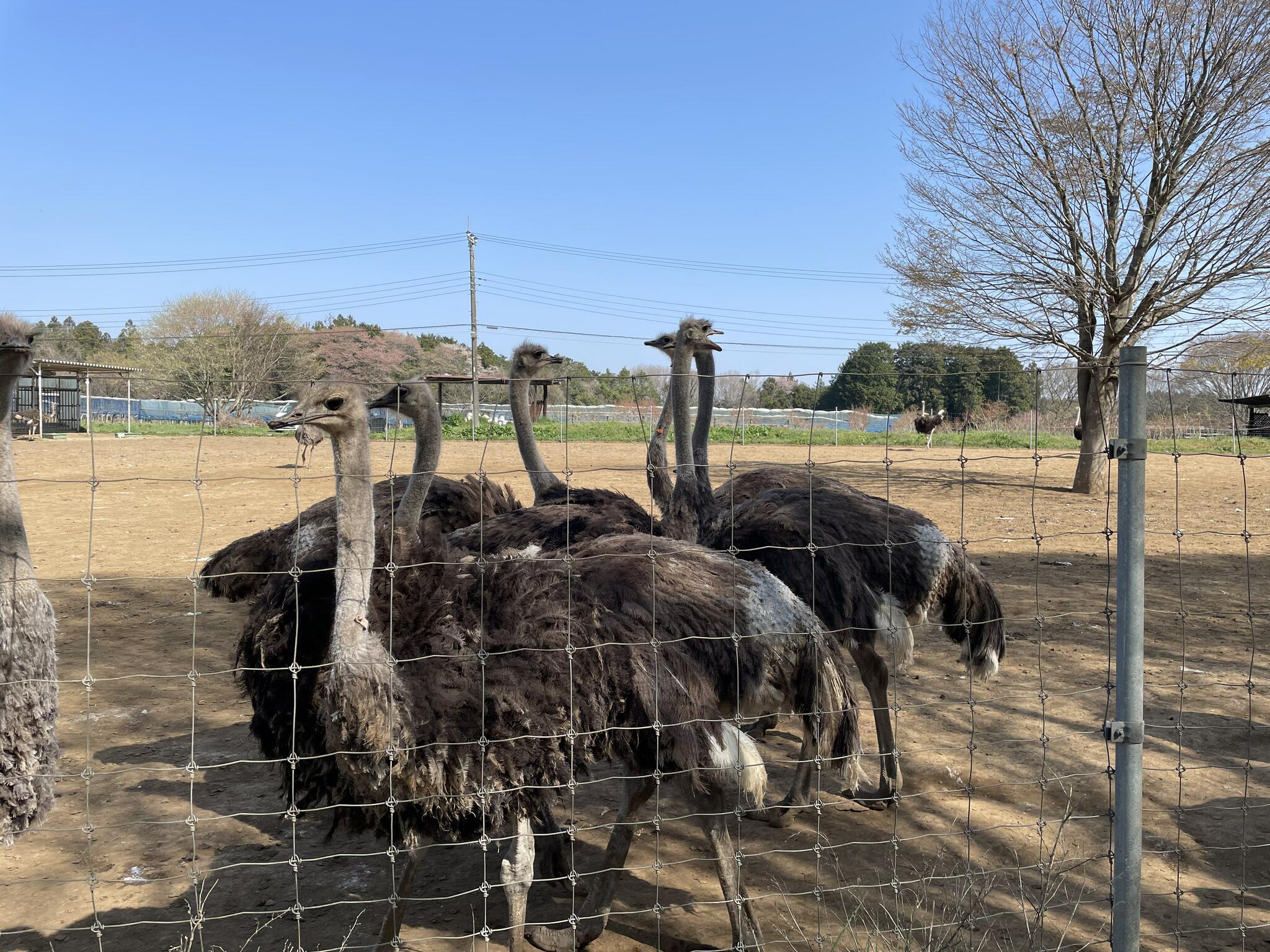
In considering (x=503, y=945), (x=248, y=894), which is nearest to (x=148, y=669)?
(x=248, y=894)

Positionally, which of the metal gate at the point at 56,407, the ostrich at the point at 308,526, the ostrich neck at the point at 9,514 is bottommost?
the ostrich at the point at 308,526

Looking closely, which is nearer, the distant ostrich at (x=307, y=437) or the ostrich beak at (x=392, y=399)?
the distant ostrich at (x=307, y=437)

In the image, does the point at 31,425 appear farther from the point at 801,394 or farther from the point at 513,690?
the point at 513,690

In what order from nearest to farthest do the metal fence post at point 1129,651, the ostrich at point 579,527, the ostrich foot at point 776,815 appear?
the metal fence post at point 1129,651
the ostrich at point 579,527
the ostrich foot at point 776,815

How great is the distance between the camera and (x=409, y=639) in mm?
2994

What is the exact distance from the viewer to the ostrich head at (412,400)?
12.7 feet

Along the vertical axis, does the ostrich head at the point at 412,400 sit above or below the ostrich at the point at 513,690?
above

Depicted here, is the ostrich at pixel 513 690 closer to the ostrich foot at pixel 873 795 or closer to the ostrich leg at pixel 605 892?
the ostrich leg at pixel 605 892

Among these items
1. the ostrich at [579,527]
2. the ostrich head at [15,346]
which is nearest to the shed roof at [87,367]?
the ostrich head at [15,346]

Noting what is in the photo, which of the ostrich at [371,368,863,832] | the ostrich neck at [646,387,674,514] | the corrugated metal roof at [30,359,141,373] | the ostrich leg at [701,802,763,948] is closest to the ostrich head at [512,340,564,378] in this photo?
the ostrich at [371,368,863,832]

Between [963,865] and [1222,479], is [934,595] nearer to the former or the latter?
[963,865]

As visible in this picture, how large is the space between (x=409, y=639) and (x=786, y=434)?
1078 inches

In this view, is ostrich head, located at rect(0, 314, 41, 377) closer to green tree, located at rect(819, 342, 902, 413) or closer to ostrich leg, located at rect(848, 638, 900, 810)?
ostrich leg, located at rect(848, 638, 900, 810)

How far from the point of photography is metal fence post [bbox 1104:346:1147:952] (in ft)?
8.64
